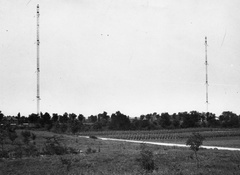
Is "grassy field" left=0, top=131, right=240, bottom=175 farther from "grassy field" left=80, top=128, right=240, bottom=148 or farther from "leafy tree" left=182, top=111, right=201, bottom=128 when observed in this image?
"leafy tree" left=182, top=111, right=201, bottom=128

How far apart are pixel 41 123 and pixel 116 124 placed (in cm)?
3390

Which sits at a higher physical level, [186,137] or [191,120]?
[191,120]

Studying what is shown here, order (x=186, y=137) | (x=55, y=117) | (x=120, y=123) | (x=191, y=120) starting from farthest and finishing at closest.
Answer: (x=55, y=117), (x=191, y=120), (x=120, y=123), (x=186, y=137)

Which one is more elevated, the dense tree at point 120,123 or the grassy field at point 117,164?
the grassy field at point 117,164

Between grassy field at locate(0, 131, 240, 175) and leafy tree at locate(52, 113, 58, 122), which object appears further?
leafy tree at locate(52, 113, 58, 122)

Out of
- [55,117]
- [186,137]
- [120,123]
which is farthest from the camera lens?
[55,117]

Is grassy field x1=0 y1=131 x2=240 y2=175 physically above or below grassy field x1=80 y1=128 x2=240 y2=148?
above

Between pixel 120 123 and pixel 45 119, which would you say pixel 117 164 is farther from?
pixel 45 119

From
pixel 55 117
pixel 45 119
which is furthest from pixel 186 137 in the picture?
pixel 55 117

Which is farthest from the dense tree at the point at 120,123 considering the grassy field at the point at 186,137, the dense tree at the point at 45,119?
the grassy field at the point at 186,137

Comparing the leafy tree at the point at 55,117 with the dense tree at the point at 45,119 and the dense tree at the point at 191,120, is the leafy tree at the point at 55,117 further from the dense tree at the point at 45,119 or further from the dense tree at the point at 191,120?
the dense tree at the point at 191,120

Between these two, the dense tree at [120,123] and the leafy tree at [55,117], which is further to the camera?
the leafy tree at [55,117]

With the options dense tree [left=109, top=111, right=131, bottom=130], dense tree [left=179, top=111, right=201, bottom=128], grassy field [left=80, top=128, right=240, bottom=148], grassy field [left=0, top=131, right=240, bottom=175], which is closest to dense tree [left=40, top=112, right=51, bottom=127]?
dense tree [left=109, top=111, right=131, bottom=130]

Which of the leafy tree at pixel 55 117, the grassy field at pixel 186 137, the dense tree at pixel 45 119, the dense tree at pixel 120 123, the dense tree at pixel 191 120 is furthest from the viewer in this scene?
the leafy tree at pixel 55 117
